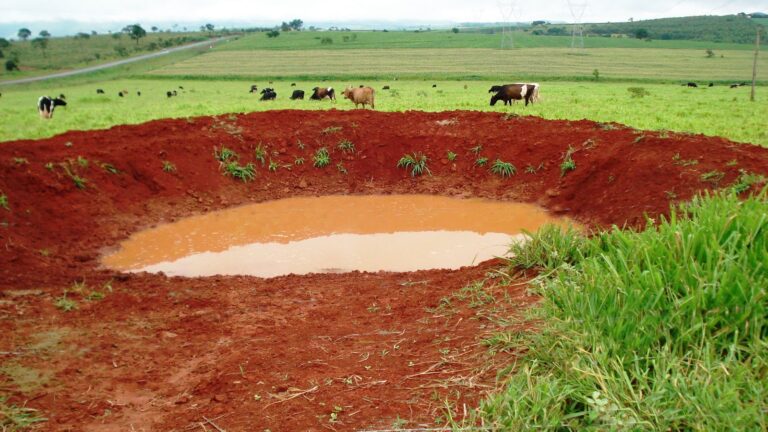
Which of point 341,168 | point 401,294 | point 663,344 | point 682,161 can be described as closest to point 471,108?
point 341,168

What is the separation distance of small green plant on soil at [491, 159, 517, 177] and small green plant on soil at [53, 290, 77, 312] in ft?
26.5

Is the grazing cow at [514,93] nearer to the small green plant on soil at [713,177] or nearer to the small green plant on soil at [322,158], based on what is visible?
the small green plant on soil at [322,158]

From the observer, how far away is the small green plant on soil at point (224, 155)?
11.9 metres

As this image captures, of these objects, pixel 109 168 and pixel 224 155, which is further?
pixel 224 155

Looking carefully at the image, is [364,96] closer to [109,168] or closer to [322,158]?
[322,158]

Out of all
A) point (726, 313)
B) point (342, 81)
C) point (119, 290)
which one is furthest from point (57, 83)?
point (726, 313)

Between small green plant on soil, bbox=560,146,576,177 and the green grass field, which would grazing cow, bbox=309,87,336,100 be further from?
small green plant on soil, bbox=560,146,576,177

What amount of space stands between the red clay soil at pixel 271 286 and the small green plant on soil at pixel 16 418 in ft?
0.24

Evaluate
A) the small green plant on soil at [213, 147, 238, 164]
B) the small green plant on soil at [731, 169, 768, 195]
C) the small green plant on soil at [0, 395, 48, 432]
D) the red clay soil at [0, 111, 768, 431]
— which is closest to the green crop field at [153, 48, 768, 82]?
the red clay soil at [0, 111, 768, 431]

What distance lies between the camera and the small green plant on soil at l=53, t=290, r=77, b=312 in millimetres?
5902

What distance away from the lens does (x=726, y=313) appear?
276 cm

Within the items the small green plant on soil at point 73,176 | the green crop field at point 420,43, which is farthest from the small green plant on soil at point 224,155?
the green crop field at point 420,43

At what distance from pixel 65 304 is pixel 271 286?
86.2 inches

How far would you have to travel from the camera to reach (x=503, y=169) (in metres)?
11.6
